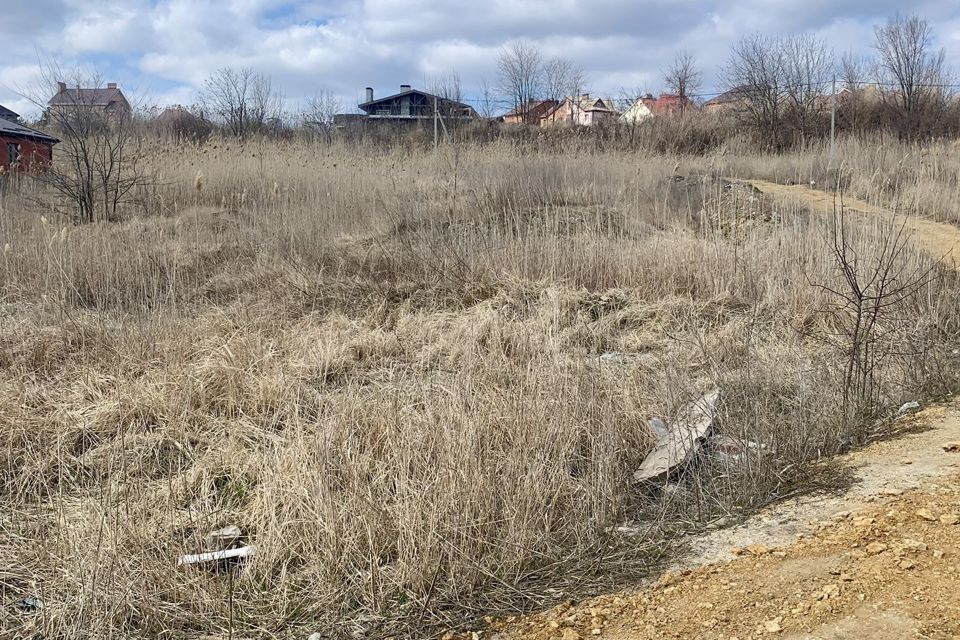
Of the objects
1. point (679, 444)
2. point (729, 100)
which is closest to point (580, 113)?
point (729, 100)

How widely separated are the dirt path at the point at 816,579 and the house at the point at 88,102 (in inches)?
404

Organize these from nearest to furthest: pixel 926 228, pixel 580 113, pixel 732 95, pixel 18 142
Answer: pixel 926 228 → pixel 18 142 → pixel 732 95 → pixel 580 113

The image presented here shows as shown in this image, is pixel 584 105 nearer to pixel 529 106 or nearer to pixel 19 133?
pixel 529 106

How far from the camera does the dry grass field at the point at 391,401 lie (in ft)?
8.35

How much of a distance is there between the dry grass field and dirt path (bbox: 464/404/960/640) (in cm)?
20

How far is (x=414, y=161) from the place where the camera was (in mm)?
12859

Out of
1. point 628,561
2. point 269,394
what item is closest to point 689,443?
point 628,561

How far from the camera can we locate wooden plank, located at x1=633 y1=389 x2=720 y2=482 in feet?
11.3

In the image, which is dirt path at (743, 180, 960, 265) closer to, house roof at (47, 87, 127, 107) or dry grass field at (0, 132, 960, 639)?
dry grass field at (0, 132, 960, 639)

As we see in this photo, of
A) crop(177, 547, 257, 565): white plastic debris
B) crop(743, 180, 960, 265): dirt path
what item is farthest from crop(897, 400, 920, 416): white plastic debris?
crop(177, 547, 257, 565): white plastic debris

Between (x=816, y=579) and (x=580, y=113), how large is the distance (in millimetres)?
35283

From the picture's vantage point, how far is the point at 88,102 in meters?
10.1

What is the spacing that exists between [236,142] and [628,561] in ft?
44.2

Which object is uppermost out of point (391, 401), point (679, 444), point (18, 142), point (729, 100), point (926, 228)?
point (729, 100)
